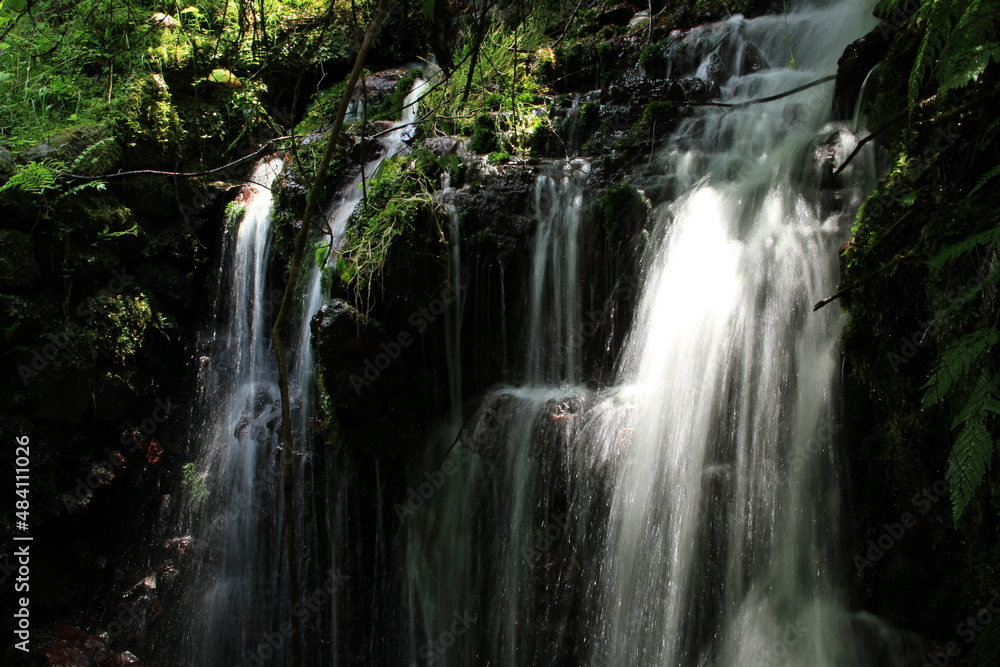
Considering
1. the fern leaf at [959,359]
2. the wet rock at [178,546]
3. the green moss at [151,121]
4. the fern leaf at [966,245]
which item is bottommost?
the wet rock at [178,546]

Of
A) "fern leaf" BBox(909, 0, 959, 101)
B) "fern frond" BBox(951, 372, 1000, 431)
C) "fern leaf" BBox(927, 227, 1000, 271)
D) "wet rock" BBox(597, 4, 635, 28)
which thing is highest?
"wet rock" BBox(597, 4, 635, 28)

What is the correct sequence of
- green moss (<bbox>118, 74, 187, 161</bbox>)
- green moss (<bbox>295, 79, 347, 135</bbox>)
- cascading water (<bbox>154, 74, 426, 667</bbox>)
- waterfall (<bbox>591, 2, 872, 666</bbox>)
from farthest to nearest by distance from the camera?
green moss (<bbox>295, 79, 347, 135</bbox>) → green moss (<bbox>118, 74, 187, 161</bbox>) → cascading water (<bbox>154, 74, 426, 667</bbox>) → waterfall (<bbox>591, 2, 872, 666</bbox>)

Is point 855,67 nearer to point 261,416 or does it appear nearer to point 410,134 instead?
point 410,134

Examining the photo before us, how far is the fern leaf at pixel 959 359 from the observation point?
2.43 meters

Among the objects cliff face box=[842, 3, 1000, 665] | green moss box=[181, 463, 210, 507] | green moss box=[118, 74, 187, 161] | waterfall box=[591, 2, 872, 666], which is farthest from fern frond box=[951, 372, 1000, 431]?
green moss box=[118, 74, 187, 161]

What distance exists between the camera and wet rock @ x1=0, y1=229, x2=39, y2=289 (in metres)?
5.10

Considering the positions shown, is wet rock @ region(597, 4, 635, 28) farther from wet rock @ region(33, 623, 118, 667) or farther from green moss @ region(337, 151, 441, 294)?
wet rock @ region(33, 623, 118, 667)

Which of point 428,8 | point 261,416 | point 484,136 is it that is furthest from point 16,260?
point 428,8

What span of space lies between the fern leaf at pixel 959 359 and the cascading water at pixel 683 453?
1.09 m

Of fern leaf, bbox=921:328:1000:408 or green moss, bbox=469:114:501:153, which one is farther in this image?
green moss, bbox=469:114:501:153

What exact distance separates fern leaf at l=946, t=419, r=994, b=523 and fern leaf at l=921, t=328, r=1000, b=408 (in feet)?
0.56

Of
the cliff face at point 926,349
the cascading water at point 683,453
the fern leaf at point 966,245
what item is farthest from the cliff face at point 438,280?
the cascading water at point 683,453

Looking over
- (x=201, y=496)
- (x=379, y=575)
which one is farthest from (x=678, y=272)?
(x=201, y=496)

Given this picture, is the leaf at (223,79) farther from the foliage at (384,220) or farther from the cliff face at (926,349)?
the cliff face at (926,349)
